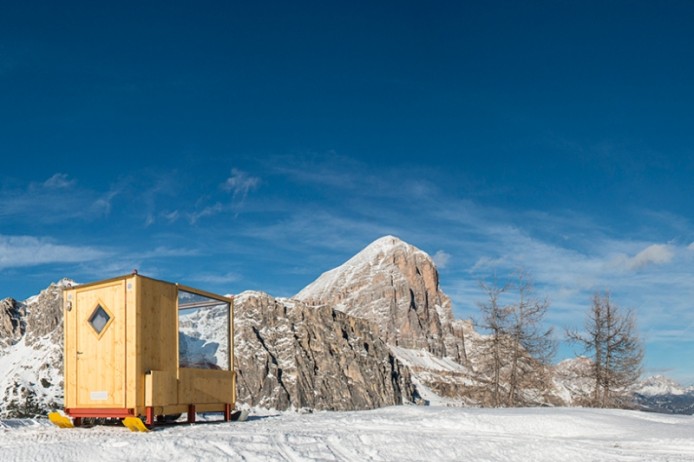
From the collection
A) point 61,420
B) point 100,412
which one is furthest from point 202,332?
point 61,420

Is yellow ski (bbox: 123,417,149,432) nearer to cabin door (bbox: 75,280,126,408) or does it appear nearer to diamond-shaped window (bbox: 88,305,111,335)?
cabin door (bbox: 75,280,126,408)

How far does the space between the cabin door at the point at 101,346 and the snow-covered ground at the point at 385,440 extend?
85cm

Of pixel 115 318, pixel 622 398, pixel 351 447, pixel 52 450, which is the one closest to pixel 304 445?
pixel 351 447

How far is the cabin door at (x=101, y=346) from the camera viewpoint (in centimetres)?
1566

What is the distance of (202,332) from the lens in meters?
18.2

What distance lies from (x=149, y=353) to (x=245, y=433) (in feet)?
11.5

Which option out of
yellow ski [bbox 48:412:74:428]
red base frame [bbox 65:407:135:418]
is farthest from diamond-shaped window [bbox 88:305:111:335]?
yellow ski [bbox 48:412:74:428]

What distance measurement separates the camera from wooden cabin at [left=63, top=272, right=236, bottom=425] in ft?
50.9

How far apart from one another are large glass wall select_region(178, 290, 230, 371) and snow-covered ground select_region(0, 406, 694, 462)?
2275 mm

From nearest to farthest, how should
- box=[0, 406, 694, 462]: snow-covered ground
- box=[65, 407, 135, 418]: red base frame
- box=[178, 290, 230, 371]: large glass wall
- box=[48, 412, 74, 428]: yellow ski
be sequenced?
box=[0, 406, 694, 462]: snow-covered ground, box=[65, 407, 135, 418]: red base frame, box=[48, 412, 74, 428]: yellow ski, box=[178, 290, 230, 371]: large glass wall

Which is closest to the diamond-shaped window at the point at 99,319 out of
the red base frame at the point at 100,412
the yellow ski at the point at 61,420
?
the red base frame at the point at 100,412

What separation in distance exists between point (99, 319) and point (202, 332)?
9.84 ft

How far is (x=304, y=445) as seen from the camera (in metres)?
13.0

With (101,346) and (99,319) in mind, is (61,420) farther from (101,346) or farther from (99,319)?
(99,319)
